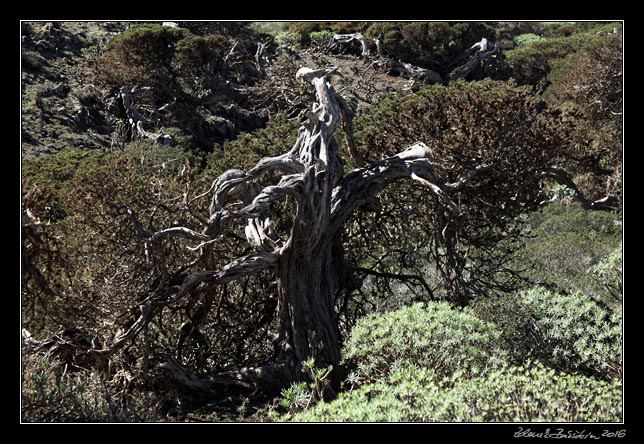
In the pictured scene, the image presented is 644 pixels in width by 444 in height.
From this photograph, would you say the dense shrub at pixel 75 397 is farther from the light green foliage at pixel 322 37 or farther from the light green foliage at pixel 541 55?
the light green foliage at pixel 541 55

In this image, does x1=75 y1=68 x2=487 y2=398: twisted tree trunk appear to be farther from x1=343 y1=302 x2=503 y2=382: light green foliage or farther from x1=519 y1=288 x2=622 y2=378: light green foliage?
x1=519 y1=288 x2=622 y2=378: light green foliage

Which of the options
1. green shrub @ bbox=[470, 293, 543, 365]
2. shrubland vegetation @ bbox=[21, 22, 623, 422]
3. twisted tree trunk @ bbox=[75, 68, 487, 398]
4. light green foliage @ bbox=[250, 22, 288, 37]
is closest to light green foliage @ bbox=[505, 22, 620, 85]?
light green foliage @ bbox=[250, 22, 288, 37]

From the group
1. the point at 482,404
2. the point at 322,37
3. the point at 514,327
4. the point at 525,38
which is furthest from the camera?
the point at 525,38

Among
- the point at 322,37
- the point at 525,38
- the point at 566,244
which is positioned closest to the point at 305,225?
the point at 566,244

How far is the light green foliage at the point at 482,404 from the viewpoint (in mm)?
4246

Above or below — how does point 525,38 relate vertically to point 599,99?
above

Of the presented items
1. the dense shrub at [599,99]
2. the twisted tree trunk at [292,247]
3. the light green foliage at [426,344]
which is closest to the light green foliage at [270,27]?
the dense shrub at [599,99]

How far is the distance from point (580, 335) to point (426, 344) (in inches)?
57.6

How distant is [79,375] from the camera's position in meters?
5.89

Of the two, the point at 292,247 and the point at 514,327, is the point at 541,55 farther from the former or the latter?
the point at 292,247

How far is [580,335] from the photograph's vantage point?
5.92m

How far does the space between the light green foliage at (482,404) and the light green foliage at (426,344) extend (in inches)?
23.3

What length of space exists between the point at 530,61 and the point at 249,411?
86.5 feet

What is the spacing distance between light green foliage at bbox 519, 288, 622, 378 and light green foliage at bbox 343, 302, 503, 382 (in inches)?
25.6
